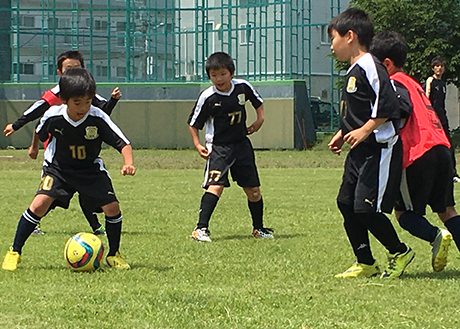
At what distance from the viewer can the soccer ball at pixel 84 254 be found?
19.1 ft

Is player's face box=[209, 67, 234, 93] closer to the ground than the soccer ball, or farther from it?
farther from it

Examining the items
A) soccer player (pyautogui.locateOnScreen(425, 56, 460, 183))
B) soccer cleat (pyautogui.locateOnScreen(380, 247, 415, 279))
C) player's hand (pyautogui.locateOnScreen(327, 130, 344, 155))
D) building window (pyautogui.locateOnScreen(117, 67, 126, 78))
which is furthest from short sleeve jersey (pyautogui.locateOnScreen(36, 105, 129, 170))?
building window (pyautogui.locateOnScreen(117, 67, 126, 78))

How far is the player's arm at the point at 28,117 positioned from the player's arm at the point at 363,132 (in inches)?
131

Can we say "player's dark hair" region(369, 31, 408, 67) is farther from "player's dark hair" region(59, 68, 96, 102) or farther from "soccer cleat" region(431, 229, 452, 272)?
"player's dark hair" region(59, 68, 96, 102)

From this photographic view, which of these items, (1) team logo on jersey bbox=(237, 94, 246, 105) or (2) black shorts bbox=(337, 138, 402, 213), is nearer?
(2) black shorts bbox=(337, 138, 402, 213)

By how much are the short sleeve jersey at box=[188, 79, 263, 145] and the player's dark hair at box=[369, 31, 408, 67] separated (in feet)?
7.85

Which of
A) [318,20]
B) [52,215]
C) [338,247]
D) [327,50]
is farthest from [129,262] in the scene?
[318,20]

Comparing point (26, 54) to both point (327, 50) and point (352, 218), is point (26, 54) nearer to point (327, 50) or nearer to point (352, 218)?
point (327, 50)

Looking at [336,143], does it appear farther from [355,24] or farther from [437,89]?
[437,89]

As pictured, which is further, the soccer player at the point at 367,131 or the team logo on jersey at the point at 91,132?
the team logo on jersey at the point at 91,132

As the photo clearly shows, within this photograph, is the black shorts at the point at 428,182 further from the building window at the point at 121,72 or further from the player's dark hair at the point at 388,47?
the building window at the point at 121,72

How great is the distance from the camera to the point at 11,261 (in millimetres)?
5988

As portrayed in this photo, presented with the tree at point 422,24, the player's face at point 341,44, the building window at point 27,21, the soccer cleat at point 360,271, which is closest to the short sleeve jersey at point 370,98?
the player's face at point 341,44

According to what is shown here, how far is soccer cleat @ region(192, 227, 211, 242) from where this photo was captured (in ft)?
24.4
